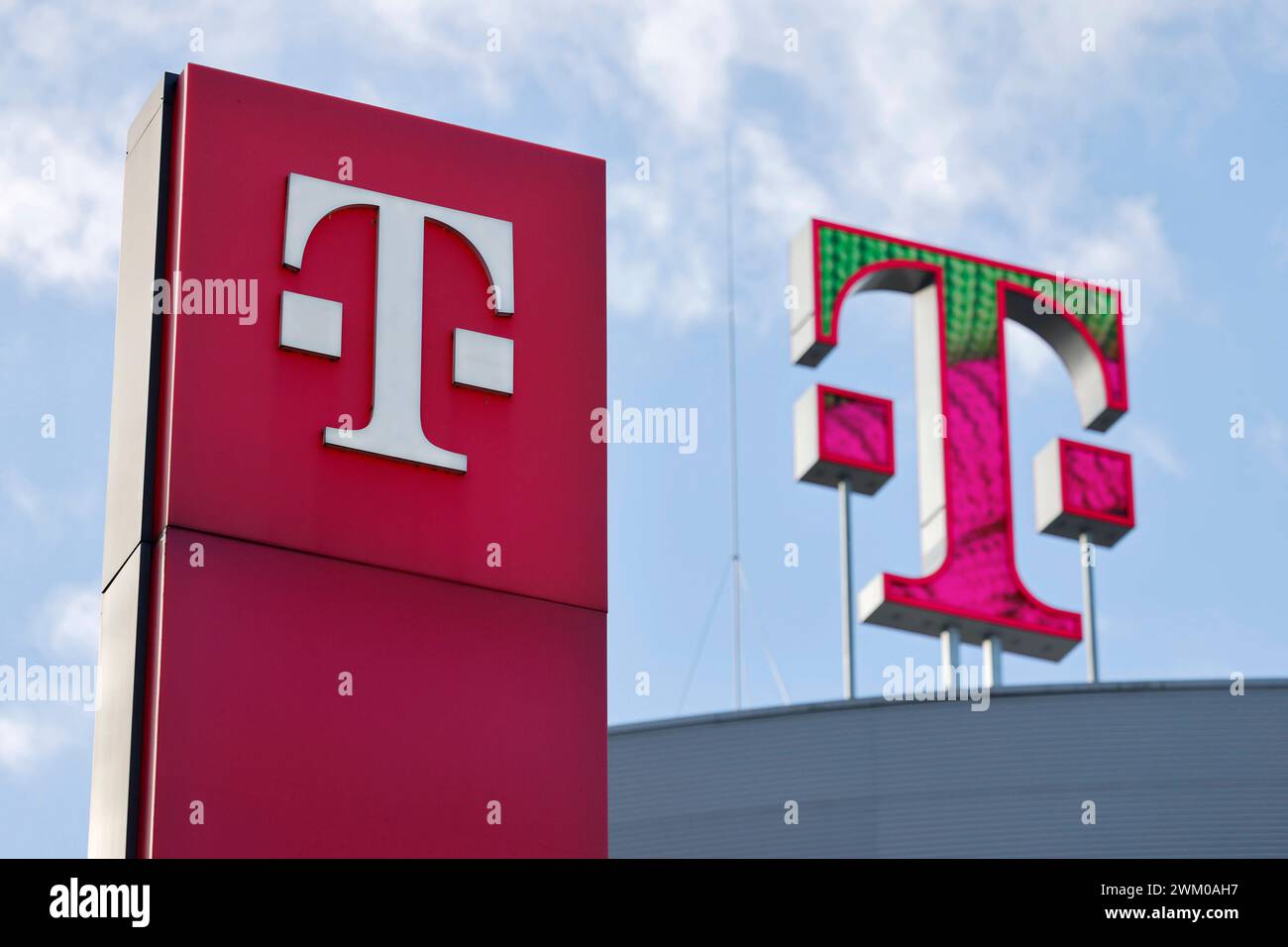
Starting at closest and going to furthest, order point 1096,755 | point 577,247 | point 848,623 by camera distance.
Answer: point 577,247, point 1096,755, point 848,623

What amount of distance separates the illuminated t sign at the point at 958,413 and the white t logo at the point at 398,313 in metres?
14.0

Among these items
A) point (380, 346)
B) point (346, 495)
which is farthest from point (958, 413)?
point (346, 495)

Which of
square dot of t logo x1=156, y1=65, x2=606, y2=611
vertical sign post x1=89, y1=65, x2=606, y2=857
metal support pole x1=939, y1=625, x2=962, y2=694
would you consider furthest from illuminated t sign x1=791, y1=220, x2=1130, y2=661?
vertical sign post x1=89, y1=65, x2=606, y2=857

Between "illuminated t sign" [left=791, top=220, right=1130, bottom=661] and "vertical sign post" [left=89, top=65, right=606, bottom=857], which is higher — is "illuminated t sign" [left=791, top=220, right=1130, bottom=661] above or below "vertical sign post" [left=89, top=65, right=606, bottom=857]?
above

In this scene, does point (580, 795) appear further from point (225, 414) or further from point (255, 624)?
point (225, 414)

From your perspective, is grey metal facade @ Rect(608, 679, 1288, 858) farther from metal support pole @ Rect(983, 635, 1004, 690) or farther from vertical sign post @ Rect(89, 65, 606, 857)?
vertical sign post @ Rect(89, 65, 606, 857)

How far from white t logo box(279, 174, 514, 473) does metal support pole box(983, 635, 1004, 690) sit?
→ 1455cm

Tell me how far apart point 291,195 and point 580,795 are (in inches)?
144

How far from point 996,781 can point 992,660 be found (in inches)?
98.4

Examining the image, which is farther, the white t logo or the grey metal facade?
the grey metal facade

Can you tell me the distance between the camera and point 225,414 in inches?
472

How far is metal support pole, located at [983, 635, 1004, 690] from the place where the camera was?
86.9ft

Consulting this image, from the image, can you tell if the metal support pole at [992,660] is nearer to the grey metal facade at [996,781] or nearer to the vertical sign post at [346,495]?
the grey metal facade at [996,781]
